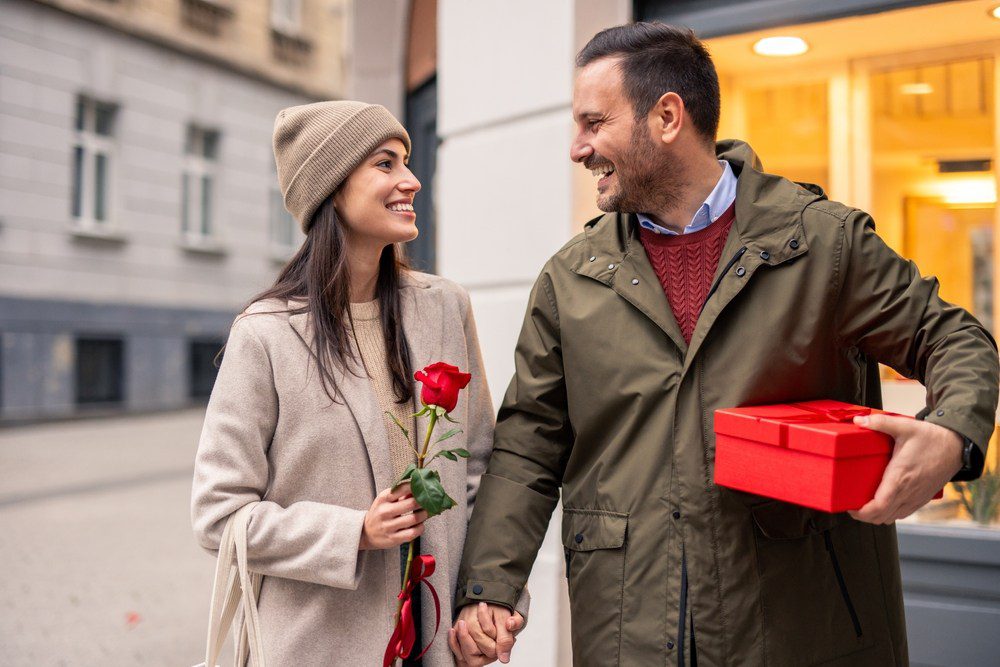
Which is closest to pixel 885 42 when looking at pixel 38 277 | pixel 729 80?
pixel 729 80

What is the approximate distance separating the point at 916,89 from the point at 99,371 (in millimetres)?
15509

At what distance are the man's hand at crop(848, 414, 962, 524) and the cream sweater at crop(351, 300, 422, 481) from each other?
98cm

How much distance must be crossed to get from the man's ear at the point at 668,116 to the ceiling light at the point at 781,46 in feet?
6.49

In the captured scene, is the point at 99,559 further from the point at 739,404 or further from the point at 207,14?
the point at 207,14

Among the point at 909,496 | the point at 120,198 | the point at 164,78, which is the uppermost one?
the point at 164,78

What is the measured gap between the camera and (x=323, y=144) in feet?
7.55

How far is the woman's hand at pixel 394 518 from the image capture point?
2.03 meters

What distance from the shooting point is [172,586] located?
7.36 metres

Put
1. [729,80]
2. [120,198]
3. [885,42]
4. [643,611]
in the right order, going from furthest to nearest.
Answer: [120,198], [729,80], [885,42], [643,611]

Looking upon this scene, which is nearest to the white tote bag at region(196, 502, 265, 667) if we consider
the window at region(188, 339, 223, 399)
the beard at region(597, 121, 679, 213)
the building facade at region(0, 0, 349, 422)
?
the beard at region(597, 121, 679, 213)

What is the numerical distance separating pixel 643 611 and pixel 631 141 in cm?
101

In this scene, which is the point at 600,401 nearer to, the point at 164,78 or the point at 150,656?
the point at 150,656

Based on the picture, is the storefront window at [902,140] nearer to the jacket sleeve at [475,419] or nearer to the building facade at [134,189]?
the jacket sleeve at [475,419]

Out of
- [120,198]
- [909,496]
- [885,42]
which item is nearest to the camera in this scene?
[909,496]
